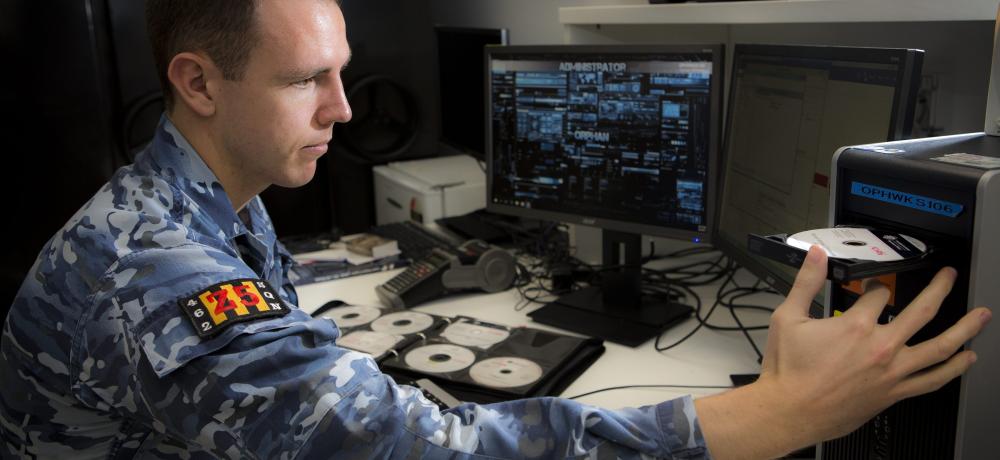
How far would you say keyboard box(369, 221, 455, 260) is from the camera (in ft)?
6.24

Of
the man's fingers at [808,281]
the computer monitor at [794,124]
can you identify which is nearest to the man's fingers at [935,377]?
the man's fingers at [808,281]

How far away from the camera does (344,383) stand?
0.79m

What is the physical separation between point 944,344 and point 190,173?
81cm

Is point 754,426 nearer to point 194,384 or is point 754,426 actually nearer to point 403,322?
point 194,384

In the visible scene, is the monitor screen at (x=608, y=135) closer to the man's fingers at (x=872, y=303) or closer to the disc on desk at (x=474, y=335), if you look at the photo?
the disc on desk at (x=474, y=335)

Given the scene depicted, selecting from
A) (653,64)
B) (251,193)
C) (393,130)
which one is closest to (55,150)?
(393,130)

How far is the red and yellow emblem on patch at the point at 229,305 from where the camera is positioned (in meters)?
0.79

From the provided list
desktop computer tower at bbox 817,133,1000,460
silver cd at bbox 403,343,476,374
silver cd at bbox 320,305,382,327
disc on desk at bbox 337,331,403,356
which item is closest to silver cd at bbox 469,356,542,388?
silver cd at bbox 403,343,476,374

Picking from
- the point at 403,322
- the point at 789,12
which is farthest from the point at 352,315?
the point at 789,12

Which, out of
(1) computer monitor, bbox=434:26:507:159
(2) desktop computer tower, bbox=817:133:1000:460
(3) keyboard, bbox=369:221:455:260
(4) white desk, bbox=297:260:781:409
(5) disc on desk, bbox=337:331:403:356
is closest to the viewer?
(2) desktop computer tower, bbox=817:133:1000:460

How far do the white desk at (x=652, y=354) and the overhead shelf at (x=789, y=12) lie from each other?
0.52 meters

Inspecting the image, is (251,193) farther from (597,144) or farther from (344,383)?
(597,144)

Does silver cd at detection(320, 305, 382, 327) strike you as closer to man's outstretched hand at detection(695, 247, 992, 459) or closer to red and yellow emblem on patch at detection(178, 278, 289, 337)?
red and yellow emblem on patch at detection(178, 278, 289, 337)

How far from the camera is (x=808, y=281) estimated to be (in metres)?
0.76
